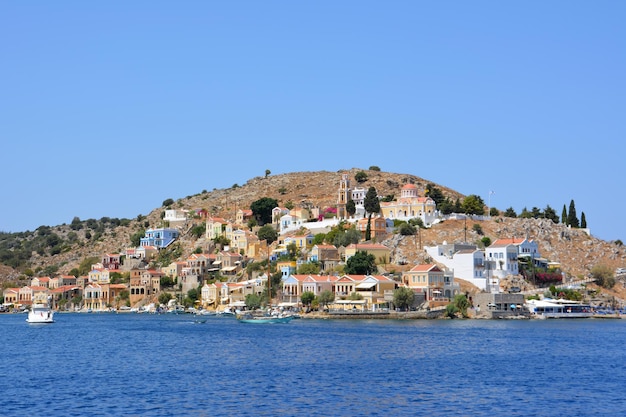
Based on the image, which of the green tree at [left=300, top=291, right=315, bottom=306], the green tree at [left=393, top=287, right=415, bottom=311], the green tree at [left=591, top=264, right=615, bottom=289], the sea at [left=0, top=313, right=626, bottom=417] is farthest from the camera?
the green tree at [left=591, top=264, right=615, bottom=289]

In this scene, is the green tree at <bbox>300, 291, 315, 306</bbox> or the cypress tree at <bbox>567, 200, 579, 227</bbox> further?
the cypress tree at <bbox>567, 200, 579, 227</bbox>

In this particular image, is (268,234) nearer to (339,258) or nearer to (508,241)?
(339,258)

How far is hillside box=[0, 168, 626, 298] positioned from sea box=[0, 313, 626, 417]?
34.1m

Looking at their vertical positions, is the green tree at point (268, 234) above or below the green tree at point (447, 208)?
below

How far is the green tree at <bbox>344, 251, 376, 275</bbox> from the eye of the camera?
104m

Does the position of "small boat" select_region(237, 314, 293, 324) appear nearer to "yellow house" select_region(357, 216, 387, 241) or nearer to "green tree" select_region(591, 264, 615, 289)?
"yellow house" select_region(357, 216, 387, 241)

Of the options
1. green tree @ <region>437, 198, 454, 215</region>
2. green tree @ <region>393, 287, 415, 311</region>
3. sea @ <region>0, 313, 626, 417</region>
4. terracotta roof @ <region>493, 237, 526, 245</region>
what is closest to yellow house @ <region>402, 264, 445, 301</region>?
green tree @ <region>393, 287, 415, 311</region>

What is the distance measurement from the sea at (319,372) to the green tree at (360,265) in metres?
24.5

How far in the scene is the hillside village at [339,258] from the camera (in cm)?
10062

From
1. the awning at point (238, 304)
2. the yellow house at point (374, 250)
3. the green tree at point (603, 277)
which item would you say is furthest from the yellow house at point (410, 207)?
the awning at point (238, 304)

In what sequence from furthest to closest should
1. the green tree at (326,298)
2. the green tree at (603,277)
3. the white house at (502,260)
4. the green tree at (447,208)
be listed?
the green tree at (447,208), the green tree at (603,277), the white house at (502,260), the green tree at (326,298)

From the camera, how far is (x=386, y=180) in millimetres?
161375

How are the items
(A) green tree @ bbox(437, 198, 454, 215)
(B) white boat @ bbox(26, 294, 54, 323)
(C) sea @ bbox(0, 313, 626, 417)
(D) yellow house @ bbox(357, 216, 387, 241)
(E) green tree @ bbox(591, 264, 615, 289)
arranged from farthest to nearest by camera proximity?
(A) green tree @ bbox(437, 198, 454, 215), (D) yellow house @ bbox(357, 216, 387, 241), (E) green tree @ bbox(591, 264, 615, 289), (B) white boat @ bbox(26, 294, 54, 323), (C) sea @ bbox(0, 313, 626, 417)

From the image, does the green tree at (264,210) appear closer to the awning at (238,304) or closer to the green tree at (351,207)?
the green tree at (351,207)
